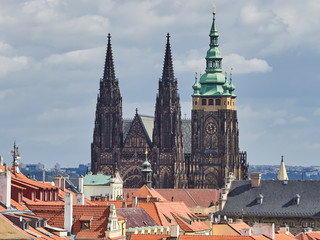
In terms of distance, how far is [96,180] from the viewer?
196 metres

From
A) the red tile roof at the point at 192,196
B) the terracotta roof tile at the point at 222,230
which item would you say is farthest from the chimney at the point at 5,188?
the red tile roof at the point at 192,196

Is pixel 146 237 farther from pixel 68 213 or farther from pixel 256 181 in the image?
pixel 256 181

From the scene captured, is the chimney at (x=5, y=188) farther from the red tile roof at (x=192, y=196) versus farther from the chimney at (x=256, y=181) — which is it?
the red tile roof at (x=192, y=196)

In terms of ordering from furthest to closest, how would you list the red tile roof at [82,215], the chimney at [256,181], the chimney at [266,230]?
the chimney at [256,181] → the chimney at [266,230] → the red tile roof at [82,215]

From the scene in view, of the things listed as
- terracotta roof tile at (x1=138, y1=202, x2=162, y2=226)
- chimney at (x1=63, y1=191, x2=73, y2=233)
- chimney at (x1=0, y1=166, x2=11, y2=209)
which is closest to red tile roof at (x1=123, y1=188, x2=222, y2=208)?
terracotta roof tile at (x1=138, y1=202, x2=162, y2=226)

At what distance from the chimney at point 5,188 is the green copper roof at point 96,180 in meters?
124

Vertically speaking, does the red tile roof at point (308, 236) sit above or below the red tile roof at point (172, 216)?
below

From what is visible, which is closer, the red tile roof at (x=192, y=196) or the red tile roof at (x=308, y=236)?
the red tile roof at (x=308, y=236)

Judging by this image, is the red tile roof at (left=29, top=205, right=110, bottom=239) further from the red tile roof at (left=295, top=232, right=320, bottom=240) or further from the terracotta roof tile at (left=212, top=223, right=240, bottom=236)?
the red tile roof at (left=295, top=232, right=320, bottom=240)

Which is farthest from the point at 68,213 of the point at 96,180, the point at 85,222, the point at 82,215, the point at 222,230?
the point at 96,180

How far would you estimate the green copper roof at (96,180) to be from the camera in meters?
195

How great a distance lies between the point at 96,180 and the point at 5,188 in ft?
415

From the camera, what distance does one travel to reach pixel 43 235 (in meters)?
67.8

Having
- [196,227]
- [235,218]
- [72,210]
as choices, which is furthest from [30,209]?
[235,218]
